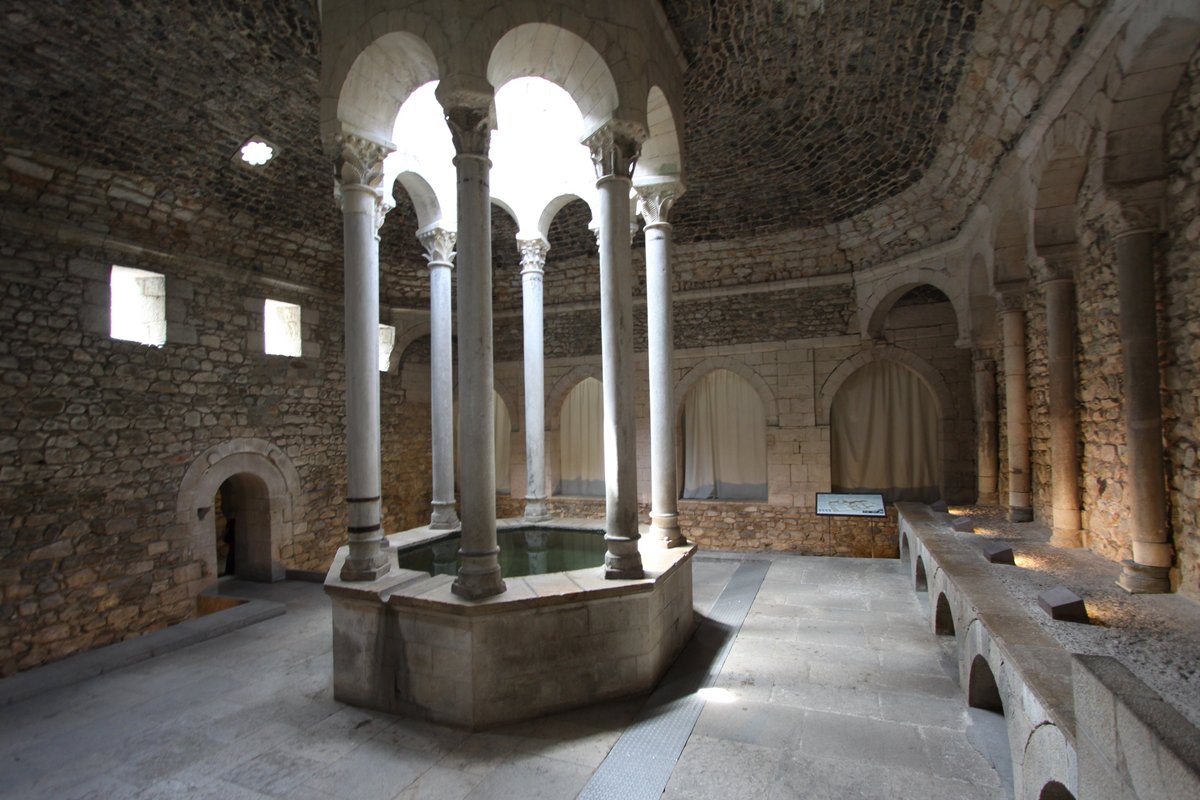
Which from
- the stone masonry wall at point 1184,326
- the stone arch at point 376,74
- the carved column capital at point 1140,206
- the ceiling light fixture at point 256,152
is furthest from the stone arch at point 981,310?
the ceiling light fixture at point 256,152

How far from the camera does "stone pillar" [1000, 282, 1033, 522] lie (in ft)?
→ 22.5

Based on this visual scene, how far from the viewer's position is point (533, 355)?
24.3 ft

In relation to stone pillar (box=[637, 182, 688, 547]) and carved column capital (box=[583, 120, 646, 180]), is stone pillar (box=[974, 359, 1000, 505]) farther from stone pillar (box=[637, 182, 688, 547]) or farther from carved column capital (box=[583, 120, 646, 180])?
carved column capital (box=[583, 120, 646, 180])

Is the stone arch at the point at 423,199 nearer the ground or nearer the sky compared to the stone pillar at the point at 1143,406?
nearer the sky

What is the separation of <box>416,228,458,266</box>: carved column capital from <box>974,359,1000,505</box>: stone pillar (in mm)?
7062

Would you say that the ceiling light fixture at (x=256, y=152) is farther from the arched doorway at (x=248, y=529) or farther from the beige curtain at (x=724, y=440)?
the beige curtain at (x=724, y=440)

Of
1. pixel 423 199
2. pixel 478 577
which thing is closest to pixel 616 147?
pixel 423 199

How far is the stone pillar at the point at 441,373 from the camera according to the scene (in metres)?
6.80

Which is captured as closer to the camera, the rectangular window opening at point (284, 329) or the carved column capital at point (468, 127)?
the carved column capital at point (468, 127)

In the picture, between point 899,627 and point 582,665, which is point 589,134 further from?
point 899,627

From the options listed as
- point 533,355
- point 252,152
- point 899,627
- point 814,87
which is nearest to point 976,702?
point 899,627

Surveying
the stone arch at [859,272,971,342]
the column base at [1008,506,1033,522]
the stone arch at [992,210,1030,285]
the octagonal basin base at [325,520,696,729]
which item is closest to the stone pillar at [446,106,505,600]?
the octagonal basin base at [325,520,696,729]

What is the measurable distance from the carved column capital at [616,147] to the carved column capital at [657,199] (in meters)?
0.84

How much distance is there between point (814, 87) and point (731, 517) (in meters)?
6.42
